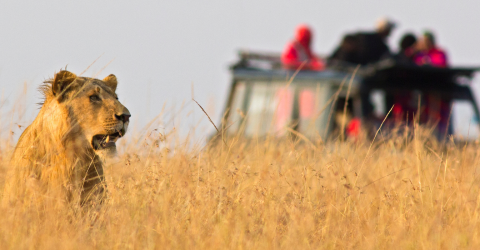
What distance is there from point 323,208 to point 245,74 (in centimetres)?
587

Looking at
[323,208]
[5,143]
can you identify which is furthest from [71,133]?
[323,208]

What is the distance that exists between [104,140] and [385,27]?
7.60 metres

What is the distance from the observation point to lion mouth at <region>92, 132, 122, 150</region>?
12.2ft

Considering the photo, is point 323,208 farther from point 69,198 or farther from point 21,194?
point 21,194

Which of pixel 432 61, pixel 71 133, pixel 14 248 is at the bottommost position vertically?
pixel 14 248

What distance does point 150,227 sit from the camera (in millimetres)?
3215

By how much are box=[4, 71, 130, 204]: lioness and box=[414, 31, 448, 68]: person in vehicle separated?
7.18 meters

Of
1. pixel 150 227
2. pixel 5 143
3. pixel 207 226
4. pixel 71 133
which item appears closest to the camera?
pixel 150 227

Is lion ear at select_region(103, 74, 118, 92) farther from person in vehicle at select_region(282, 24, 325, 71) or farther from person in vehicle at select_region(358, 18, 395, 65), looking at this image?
person in vehicle at select_region(358, 18, 395, 65)

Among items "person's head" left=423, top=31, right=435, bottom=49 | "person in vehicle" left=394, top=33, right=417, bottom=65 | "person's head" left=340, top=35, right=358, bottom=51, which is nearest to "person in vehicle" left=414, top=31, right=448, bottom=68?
"person's head" left=423, top=31, right=435, bottom=49

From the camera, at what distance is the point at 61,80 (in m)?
3.86

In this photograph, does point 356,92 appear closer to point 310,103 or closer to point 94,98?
point 310,103

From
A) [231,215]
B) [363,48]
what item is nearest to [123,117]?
[231,215]

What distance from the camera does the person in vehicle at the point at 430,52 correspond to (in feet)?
32.1
